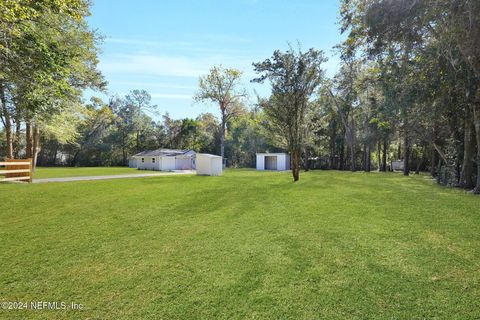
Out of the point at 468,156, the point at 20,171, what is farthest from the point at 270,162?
the point at 20,171

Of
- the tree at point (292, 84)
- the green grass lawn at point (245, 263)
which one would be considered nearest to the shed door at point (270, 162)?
the tree at point (292, 84)

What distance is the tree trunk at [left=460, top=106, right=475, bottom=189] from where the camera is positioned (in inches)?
480

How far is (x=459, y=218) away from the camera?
6.23 meters

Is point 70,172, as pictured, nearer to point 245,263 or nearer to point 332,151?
point 245,263

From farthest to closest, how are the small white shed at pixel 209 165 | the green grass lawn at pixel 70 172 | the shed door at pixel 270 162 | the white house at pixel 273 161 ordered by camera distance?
1. the shed door at pixel 270 162
2. the white house at pixel 273 161
3. the small white shed at pixel 209 165
4. the green grass lawn at pixel 70 172

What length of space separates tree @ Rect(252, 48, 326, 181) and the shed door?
17.8m

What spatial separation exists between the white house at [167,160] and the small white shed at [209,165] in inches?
430

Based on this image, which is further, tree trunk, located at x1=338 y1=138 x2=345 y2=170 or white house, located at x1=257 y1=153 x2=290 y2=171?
tree trunk, located at x1=338 y1=138 x2=345 y2=170

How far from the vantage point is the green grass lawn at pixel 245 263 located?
8.89ft

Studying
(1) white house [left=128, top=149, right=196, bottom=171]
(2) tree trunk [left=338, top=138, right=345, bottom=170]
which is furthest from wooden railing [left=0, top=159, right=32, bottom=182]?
(2) tree trunk [left=338, top=138, right=345, bottom=170]

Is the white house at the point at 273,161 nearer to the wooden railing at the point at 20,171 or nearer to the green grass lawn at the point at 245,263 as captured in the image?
the wooden railing at the point at 20,171

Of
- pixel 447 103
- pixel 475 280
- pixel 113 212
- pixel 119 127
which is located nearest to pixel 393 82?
pixel 447 103

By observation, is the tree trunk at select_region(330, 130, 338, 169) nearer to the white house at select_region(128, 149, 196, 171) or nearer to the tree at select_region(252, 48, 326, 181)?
the white house at select_region(128, 149, 196, 171)

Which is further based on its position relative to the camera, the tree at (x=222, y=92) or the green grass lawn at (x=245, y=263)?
the tree at (x=222, y=92)
